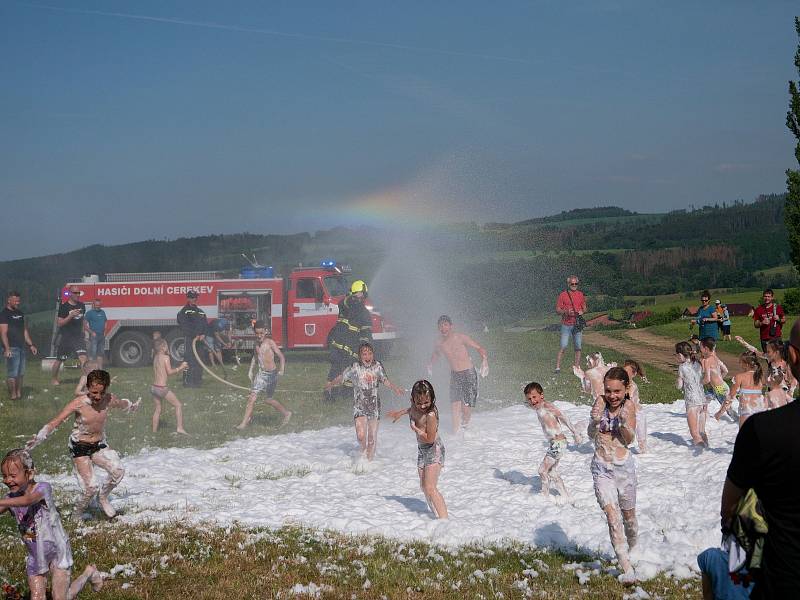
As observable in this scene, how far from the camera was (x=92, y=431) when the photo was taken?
9.22m

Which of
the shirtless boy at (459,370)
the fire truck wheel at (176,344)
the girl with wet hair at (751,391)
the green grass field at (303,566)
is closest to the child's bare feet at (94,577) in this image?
the green grass field at (303,566)

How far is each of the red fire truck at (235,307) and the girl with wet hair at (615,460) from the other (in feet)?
66.5

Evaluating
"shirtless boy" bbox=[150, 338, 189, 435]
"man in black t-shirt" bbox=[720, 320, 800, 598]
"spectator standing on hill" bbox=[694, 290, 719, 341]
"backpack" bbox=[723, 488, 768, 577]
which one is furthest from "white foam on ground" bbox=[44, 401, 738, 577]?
"spectator standing on hill" bbox=[694, 290, 719, 341]

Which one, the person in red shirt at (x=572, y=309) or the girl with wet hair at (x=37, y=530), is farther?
the person in red shirt at (x=572, y=309)

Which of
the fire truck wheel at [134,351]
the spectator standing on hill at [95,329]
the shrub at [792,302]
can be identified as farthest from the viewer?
the shrub at [792,302]

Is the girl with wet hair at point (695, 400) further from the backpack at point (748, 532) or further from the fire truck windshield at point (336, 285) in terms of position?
the fire truck windshield at point (336, 285)

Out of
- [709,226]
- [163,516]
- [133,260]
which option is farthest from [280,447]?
[709,226]

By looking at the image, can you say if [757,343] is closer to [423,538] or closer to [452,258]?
[423,538]

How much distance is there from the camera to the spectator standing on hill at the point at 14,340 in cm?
1878

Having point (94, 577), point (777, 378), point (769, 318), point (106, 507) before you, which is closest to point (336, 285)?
point (769, 318)

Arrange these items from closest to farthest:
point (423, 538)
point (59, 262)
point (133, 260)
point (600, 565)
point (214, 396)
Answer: point (600, 565) → point (423, 538) → point (214, 396) → point (133, 260) → point (59, 262)

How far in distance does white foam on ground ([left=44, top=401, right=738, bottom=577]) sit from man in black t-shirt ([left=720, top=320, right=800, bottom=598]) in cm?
344

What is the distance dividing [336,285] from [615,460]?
20786 mm

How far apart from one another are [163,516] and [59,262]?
54857 millimetres
